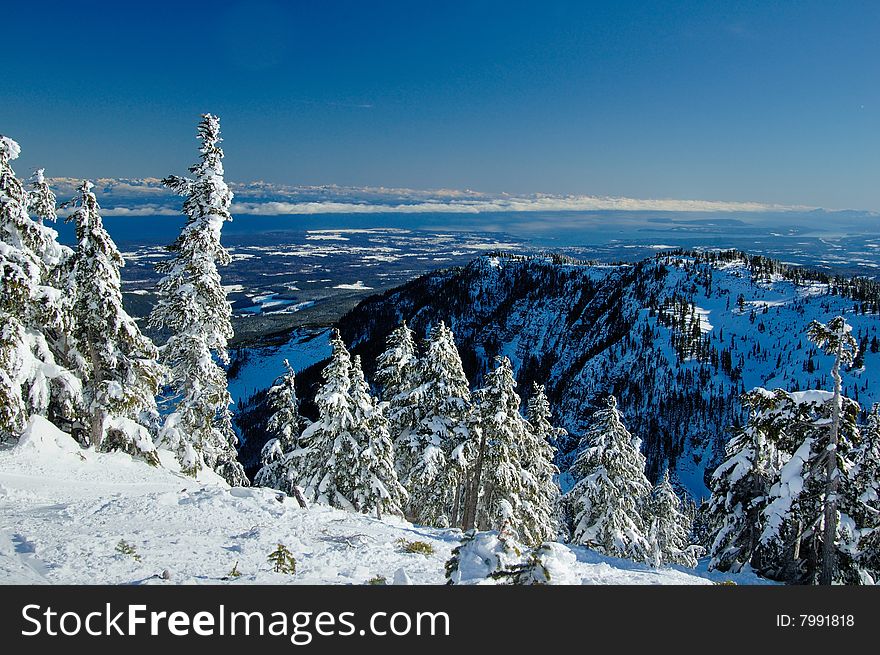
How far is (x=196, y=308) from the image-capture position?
21016 millimetres

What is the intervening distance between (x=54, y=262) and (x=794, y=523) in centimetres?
2604

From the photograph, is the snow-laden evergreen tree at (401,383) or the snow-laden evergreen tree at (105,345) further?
the snow-laden evergreen tree at (401,383)

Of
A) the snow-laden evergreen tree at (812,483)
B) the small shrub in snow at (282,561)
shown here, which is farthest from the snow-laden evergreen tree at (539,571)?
the snow-laden evergreen tree at (812,483)

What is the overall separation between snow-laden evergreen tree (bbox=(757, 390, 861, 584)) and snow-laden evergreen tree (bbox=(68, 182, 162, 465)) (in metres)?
20.9

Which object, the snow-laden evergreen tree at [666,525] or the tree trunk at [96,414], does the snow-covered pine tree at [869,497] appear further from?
the snow-laden evergreen tree at [666,525]

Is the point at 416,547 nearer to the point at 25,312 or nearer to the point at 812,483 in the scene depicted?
the point at 812,483

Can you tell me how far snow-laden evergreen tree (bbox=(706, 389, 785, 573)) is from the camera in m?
19.6

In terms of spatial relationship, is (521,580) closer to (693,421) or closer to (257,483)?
(257,483)

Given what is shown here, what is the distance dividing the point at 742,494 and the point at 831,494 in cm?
622

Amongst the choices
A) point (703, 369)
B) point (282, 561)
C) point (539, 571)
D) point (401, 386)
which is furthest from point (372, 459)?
point (703, 369)

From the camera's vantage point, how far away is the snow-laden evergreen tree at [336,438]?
23938mm

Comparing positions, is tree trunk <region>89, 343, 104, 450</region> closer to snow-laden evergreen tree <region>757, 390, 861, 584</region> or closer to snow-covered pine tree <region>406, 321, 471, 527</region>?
snow-covered pine tree <region>406, 321, 471, 527</region>

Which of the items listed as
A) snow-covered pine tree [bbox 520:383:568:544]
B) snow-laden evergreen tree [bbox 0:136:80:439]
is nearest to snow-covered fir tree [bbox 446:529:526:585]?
snow-laden evergreen tree [bbox 0:136:80:439]

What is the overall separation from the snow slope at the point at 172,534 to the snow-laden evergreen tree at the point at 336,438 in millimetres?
9682
